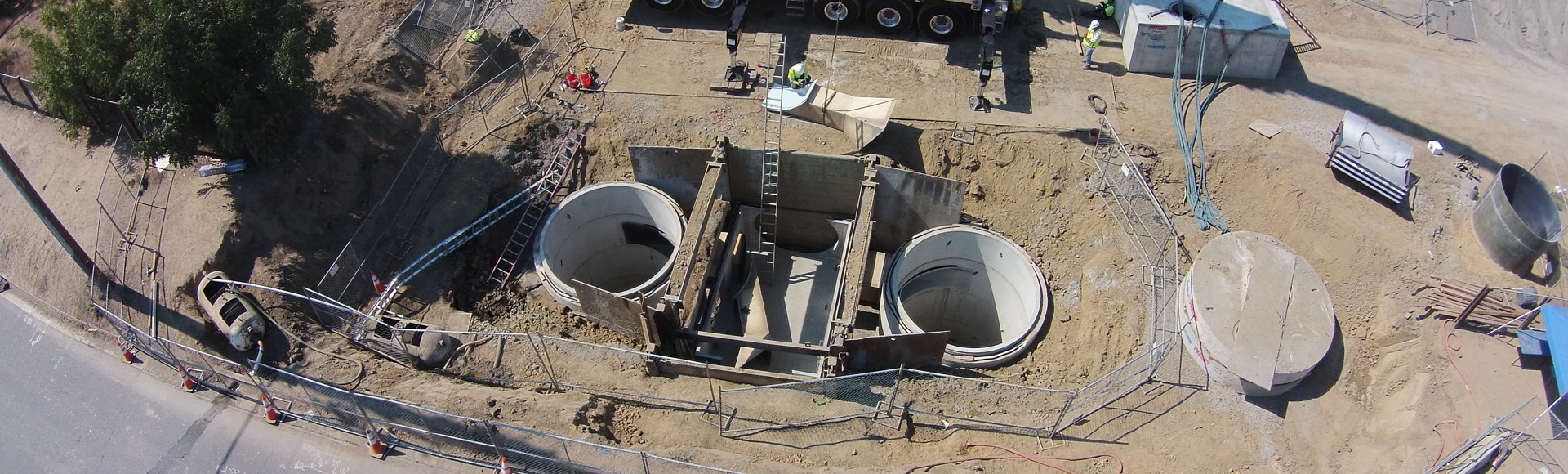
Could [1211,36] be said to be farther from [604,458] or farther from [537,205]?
[604,458]

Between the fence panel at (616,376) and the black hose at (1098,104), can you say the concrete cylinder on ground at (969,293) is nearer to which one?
the black hose at (1098,104)

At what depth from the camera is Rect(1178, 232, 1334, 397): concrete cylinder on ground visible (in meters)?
14.7

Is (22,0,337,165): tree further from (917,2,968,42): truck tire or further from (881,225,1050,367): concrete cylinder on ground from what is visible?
(917,2,968,42): truck tire

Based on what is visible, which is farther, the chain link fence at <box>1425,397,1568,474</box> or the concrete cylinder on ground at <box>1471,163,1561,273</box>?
the concrete cylinder on ground at <box>1471,163,1561,273</box>

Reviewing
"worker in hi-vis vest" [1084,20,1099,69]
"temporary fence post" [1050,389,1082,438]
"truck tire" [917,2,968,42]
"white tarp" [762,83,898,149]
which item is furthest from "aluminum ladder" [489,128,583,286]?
"worker in hi-vis vest" [1084,20,1099,69]

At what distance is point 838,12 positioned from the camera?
72.4 feet

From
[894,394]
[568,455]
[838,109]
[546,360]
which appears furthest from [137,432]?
[838,109]

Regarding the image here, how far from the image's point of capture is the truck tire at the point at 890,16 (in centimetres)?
2203

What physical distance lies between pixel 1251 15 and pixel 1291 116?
2920 millimetres

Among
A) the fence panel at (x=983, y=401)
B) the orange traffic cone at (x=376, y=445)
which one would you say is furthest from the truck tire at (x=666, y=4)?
the orange traffic cone at (x=376, y=445)

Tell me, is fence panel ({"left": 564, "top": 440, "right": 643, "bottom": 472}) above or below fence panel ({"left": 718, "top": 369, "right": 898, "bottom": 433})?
above

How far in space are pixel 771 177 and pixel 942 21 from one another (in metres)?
6.91

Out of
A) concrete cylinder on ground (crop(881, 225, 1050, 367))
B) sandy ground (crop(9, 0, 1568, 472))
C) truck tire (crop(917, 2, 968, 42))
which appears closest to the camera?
sandy ground (crop(9, 0, 1568, 472))

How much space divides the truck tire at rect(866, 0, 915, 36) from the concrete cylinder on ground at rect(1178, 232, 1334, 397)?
9.87 metres
